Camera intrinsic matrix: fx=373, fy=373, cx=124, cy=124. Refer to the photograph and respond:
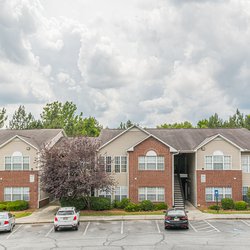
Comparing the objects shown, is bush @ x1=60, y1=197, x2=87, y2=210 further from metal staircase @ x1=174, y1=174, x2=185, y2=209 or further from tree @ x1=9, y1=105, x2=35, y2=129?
tree @ x1=9, y1=105, x2=35, y2=129

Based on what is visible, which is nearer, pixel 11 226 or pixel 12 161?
pixel 11 226

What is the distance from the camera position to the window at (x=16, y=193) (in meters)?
39.9

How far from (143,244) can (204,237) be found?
14.8 feet

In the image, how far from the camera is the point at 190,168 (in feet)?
141

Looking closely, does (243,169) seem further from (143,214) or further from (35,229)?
(35,229)

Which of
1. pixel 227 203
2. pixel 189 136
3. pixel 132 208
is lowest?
pixel 132 208

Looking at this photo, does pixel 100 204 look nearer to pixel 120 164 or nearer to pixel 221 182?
pixel 120 164

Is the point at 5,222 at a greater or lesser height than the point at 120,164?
lesser

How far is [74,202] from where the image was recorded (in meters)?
36.7

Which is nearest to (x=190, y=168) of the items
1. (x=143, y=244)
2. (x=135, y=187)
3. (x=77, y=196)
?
(x=135, y=187)

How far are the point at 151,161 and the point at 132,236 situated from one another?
14992 mm

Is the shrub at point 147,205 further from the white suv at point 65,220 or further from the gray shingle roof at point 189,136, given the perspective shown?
the white suv at point 65,220

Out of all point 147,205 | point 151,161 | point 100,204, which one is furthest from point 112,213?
point 151,161

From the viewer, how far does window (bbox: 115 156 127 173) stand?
4019 cm
